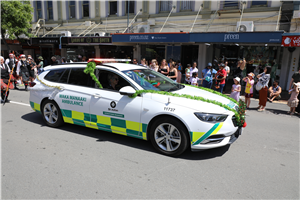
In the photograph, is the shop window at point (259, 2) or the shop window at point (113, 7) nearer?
the shop window at point (259, 2)

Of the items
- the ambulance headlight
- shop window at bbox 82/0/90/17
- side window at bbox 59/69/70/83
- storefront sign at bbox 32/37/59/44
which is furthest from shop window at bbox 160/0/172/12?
the ambulance headlight

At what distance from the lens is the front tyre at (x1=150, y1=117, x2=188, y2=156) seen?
4.12 meters

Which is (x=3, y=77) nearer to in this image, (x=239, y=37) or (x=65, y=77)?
(x=65, y=77)

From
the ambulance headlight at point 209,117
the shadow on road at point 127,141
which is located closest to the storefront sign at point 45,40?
the shadow on road at point 127,141

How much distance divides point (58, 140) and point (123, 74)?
2086 millimetres

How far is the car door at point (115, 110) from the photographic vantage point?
451 cm

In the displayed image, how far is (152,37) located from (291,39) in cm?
704

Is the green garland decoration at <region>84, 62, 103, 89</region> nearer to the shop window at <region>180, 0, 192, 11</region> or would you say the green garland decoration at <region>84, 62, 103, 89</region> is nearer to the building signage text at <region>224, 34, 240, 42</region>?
the building signage text at <region>224, 34, 240, 42</region>

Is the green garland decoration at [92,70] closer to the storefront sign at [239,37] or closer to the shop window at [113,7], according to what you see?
the storefront sign at [239,37]

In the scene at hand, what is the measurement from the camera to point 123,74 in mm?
4840

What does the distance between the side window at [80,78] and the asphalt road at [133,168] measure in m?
1.21

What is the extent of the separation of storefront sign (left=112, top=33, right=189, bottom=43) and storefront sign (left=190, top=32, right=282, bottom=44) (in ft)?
2.02

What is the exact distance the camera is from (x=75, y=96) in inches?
207

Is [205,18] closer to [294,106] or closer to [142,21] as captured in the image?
[142,21]
